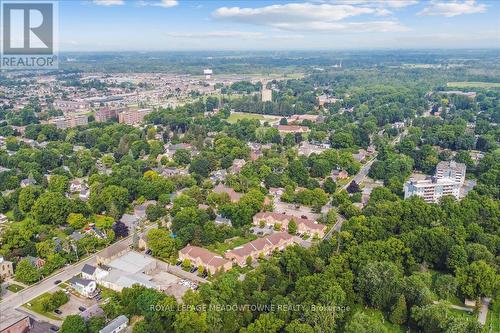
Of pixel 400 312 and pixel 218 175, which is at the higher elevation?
pixel 218 175

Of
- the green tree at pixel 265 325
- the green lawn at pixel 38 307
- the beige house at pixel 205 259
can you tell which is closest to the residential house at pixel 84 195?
the beige house at pixel 205 259

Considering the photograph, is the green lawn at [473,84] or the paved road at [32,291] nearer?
the paved road at [32,291]

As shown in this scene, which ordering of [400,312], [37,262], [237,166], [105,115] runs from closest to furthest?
[400,312] → [37,262] → [237,166] → [105,115]

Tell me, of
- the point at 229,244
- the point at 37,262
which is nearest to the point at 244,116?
the point at 229,244

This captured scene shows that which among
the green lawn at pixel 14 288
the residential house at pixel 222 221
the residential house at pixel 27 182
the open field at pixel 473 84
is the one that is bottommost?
the green lawn at pixel 14 288

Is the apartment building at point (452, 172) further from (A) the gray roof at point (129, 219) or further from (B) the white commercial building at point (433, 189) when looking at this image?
(A) the gray roof at point (129, 219)

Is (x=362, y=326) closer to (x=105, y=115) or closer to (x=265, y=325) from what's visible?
(x=265, y=325)

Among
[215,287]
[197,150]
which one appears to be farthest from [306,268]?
[197,150]
